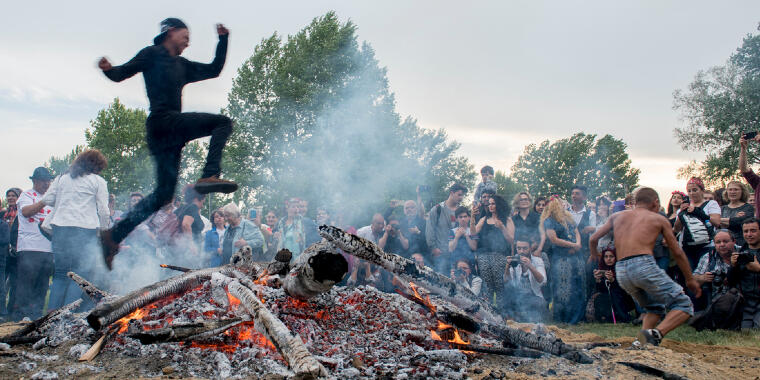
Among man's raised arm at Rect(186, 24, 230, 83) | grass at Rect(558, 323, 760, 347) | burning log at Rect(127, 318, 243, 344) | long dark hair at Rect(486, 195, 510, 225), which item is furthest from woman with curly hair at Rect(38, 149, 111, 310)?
grass at Rect(558, 323, 760, 347)

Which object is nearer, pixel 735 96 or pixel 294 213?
pixel 294 213

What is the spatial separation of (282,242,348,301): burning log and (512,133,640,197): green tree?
17061 millimetres

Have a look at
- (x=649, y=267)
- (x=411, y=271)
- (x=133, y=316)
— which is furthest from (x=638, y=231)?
(x=133, y=316)

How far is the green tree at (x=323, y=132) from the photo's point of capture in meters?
12.1

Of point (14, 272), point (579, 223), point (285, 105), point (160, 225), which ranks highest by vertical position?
point (285, 105)

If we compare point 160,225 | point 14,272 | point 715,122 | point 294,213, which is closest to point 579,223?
point 294,213

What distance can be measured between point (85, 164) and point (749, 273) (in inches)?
346

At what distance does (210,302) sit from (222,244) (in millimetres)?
4851

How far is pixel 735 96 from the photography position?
97.9 feet

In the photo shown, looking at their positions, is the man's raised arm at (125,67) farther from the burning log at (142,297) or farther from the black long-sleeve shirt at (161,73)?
the burning log at (142,297)

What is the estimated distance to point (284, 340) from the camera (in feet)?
8.35

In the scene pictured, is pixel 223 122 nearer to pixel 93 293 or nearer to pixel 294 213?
pixel 93 293

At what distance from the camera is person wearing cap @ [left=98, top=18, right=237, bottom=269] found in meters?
3.98

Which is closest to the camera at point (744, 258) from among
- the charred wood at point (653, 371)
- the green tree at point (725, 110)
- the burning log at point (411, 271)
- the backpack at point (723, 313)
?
the backpack at point (723, 313)
